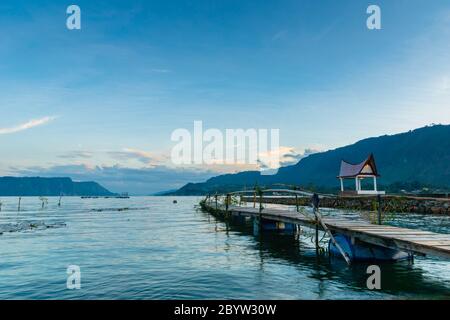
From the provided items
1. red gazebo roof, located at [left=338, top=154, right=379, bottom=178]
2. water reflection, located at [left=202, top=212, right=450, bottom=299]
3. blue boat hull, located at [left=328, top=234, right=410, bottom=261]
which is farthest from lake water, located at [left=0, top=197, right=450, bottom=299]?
red gazebo roof, located at [left=338, top=154, right=379, bottom=178]

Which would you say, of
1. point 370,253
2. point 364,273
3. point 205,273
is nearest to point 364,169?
point 370,253

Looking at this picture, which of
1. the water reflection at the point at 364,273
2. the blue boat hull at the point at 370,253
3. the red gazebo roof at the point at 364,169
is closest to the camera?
the water reflection at the point at 364,273

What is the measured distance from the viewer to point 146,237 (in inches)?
1217

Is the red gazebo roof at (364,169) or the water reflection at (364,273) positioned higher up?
the red gazebo roof at (364,169)

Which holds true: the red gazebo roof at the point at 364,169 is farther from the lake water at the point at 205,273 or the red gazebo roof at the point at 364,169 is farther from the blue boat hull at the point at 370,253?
the blue boat hull at the point at 370,253

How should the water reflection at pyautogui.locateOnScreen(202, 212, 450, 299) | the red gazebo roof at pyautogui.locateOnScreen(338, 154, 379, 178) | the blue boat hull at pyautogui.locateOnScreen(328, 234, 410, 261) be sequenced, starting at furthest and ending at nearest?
the red gazebo roof at pyautogui.locateOnScreen(338, 154, 379, 178) → the blue boat hull at pyautogui.locateOnScreen(328, 234, 410, 261) → the water reflection at pyautogui.locateOnScreen(202, 212, 450, 299)

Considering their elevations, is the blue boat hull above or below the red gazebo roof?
below

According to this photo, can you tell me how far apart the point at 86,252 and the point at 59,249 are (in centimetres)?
273

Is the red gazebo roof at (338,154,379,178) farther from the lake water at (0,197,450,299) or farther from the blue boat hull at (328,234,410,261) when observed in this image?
the blue boat hull at (328,234,410,261)

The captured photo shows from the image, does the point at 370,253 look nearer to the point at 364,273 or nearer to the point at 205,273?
the point at 364,273

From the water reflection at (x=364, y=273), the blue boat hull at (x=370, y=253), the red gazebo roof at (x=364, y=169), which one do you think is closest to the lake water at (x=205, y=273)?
the water reflection at (x=364, y=273)

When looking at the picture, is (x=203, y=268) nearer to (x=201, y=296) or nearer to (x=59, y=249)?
(x=201, y=296)

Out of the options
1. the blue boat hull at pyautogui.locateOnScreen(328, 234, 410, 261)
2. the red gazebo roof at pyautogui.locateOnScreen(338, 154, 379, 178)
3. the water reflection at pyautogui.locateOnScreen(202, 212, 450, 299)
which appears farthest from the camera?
the red gazebo roof at pyautogui.locateOnScreen(338, 154, 379, 178)
